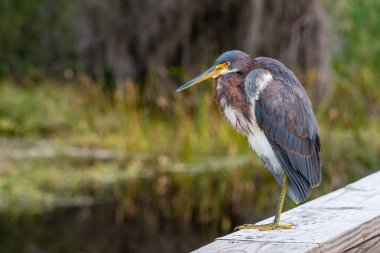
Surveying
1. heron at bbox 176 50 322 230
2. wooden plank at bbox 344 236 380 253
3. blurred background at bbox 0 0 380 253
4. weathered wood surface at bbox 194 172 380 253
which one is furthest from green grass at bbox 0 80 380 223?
wooden plank at bbox 344 236 380 253

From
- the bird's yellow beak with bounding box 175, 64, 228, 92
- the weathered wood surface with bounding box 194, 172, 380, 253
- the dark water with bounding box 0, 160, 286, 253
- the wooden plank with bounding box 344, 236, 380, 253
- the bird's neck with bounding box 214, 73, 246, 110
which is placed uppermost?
the bird's yellow beak with bounding box 175, 64, 228, 92

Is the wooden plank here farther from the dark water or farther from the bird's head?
the dark water

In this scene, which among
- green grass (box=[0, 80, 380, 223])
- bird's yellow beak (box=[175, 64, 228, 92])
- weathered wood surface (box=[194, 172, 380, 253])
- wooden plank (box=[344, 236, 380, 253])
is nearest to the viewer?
weathered wood surface (box=[194, 172, 380, 253])

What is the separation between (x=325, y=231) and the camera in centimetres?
200

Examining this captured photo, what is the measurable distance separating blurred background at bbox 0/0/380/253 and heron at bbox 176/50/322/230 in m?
3.60

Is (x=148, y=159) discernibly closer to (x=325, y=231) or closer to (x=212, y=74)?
(x=212, y=74)

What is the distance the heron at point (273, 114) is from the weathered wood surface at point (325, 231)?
0.30m

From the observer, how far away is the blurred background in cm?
695

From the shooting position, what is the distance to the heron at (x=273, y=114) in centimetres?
261

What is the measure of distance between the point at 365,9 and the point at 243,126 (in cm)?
790

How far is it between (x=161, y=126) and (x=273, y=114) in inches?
264

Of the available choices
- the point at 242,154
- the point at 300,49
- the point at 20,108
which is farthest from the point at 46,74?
the point at 242,154

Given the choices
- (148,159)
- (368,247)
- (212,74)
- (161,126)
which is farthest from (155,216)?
(368,247)

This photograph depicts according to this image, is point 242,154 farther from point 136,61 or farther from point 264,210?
point 136,61
